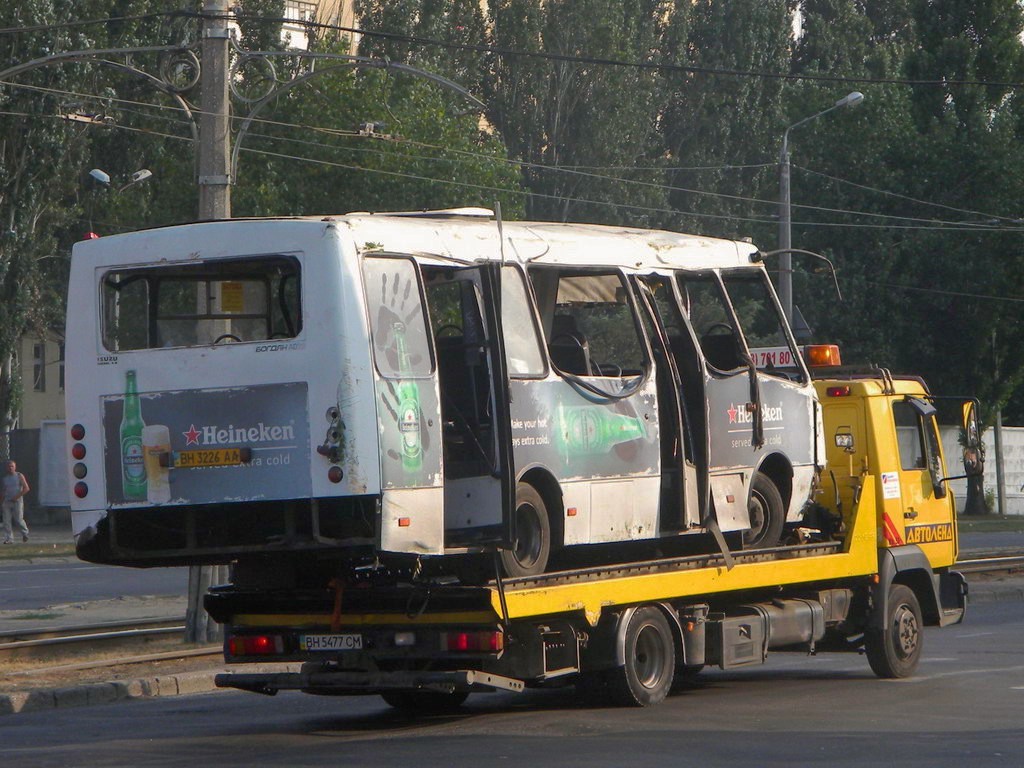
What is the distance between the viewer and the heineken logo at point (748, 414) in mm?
12164

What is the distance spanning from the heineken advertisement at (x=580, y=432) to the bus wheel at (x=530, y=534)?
217 mm

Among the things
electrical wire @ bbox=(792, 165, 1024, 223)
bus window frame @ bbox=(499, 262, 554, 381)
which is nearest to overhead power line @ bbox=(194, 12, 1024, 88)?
electrical wire @ bbox=(792, 165, 1024, 223)

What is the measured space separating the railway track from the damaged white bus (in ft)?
14.2

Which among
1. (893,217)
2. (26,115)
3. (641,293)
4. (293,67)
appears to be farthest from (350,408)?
(293,67)

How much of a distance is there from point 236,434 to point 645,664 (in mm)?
3311

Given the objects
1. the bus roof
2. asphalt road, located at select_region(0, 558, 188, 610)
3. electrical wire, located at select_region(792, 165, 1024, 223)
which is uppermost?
electrical wire, located at select_region(792, 165, 1024, 223)

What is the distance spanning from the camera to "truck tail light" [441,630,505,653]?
9.96 meters

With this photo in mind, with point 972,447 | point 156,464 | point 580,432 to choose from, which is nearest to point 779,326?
point 972,447

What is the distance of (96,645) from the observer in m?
15.8

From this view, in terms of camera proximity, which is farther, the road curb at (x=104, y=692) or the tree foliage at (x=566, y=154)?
the tree foliage at (x=566, y=154)

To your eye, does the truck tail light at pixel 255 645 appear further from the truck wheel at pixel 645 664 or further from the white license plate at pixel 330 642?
the truck wheel at pixel 645 664

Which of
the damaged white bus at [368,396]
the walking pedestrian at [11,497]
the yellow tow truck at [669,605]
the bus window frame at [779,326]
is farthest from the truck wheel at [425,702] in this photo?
the walking pedestrian at [11,497]

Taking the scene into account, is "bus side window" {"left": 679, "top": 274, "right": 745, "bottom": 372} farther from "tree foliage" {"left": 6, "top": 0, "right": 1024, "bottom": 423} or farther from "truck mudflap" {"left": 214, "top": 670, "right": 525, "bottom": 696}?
"tree foliage" {"left": 6, "top": 0, "right": 1024, "bottom": 423}

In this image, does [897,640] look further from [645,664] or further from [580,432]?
[580,432]
